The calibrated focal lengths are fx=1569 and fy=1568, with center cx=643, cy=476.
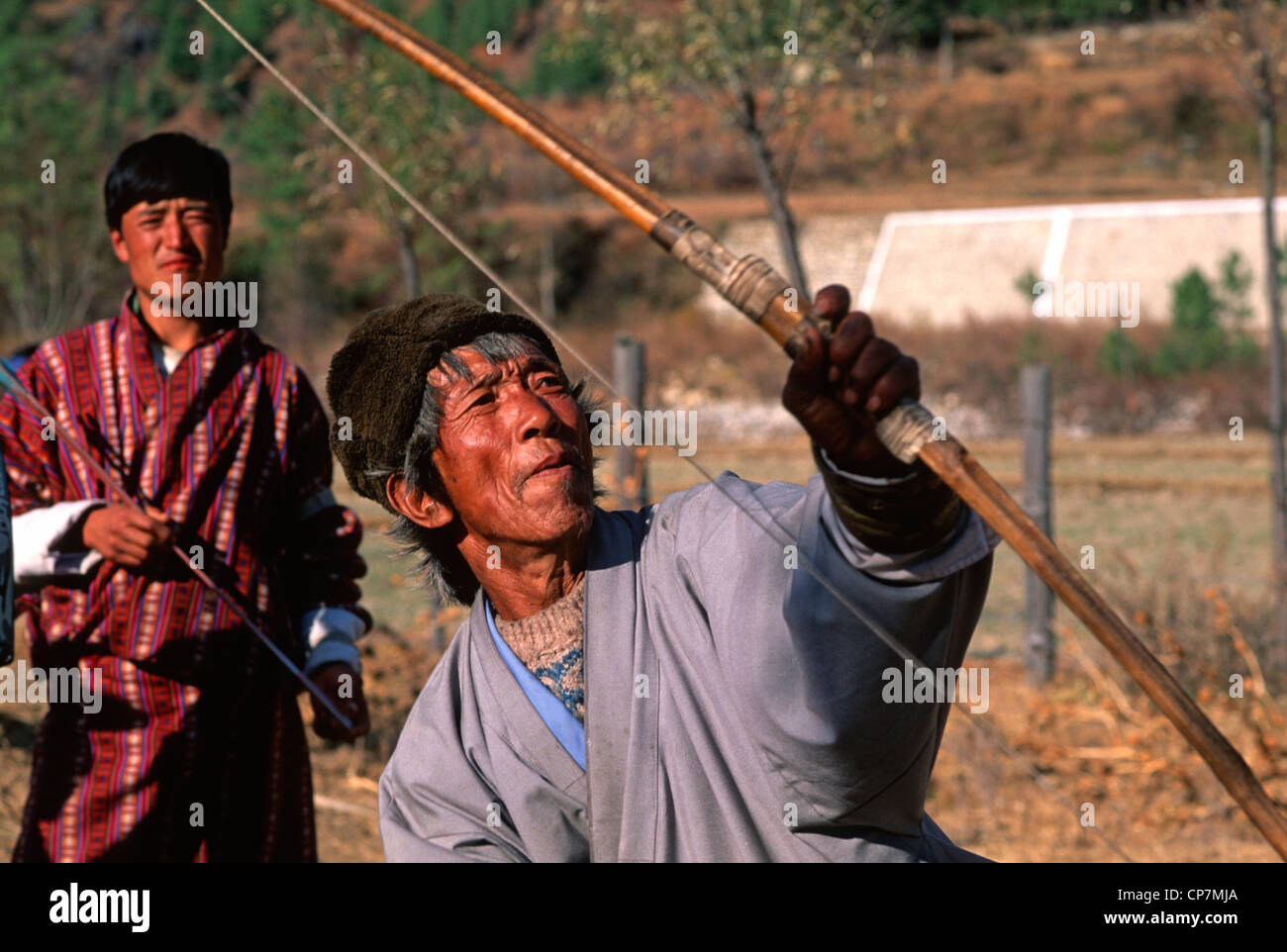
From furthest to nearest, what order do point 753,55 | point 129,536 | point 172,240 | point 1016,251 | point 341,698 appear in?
point 1016,251
point 753,55
point 172,240
point 341,698
point 129,536

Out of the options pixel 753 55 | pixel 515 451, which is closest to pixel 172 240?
pixel 515 451

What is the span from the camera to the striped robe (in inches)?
147

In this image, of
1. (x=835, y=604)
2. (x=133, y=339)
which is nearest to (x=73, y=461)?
(x=133, y=339)

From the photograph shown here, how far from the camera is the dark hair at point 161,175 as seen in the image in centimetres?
380

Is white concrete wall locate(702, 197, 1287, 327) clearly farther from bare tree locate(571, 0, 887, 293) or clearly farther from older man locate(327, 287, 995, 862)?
older man locate(327, 287, 995, 862)

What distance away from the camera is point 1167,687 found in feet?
5.71

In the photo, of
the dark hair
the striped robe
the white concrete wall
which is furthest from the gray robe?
the white concrete wall

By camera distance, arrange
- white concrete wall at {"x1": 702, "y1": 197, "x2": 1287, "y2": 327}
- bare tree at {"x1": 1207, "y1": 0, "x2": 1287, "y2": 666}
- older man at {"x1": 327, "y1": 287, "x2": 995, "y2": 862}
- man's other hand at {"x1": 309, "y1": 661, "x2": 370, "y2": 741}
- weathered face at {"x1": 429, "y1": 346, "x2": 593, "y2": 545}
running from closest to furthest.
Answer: older man at {"x1": 327, "y1": 287, "x2": 995, "y2": 862} → weathered face at {"x1": 429, "y1": 346, "x2": 593, "y2": 545} → man's other hand at {"x1": 309, "y1": 661, "x2": 370, "y2": 741} → bare tree at {"x1": 1207, "y1": 0, "x2": 1287, "y2": 666} → white concrete wall at {"x1": 702, "y1": 197, "x2": 1287, "y2": 327}

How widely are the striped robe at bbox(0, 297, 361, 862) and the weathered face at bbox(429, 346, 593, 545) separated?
148cm

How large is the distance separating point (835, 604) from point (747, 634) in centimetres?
19

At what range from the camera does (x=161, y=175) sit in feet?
12.5

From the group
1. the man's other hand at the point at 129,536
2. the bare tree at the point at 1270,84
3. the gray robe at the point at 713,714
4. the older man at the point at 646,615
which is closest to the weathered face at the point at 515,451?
the older man at the point at 646,615

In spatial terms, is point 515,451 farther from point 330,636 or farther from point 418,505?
point 330,636

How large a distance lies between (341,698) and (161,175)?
1335 millimetres
